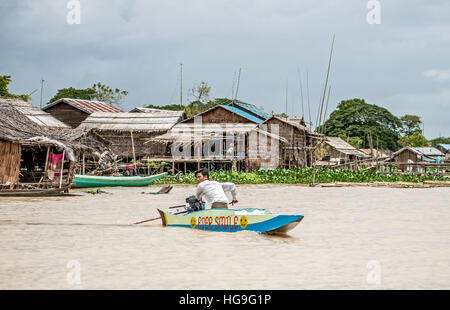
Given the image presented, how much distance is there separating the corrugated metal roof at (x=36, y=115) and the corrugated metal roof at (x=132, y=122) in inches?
99.0

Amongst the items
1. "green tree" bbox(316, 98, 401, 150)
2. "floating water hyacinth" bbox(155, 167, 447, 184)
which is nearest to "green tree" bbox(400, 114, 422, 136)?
"green tree" bbox(316, 98, 401, 150)

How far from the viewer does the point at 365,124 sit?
56.0 m

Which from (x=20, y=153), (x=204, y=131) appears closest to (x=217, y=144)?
(x=204, y=131)

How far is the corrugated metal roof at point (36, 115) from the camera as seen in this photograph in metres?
30.1

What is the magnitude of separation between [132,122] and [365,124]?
33.9 m

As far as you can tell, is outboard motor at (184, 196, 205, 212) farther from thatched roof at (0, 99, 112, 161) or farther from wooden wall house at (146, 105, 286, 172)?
wooden wall house at (146, 105, 286, 172)

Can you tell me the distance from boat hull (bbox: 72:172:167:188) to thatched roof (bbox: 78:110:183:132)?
797cm

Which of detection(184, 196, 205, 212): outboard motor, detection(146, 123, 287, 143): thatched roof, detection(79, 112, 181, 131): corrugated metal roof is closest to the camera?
detection(184, 196, 205, 212): outboard motor

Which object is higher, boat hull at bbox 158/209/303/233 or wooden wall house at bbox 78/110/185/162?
wooden wall house at bbox 78/110/185/162

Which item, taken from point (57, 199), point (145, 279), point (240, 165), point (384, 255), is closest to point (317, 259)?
point (384, 255)

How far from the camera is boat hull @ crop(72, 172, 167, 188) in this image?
19.2 m

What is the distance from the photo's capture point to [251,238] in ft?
25.7

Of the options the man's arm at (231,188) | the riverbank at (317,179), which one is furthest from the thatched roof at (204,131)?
the man's arm at (231,188)

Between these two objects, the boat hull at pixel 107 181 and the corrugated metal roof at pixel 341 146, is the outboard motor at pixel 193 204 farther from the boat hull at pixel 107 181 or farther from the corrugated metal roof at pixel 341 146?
the corrugated metal roof at pixel 341 146
